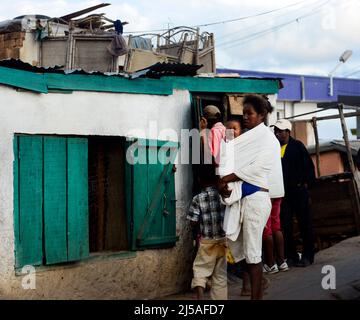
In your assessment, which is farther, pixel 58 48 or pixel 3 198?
pixel 58 48

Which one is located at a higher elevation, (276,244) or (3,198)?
(3,198)

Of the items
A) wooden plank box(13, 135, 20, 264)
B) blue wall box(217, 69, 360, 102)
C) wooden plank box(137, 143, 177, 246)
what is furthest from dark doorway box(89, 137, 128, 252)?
blue wall box(217, 69, 360, 102)

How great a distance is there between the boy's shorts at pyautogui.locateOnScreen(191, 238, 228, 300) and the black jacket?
9.22ft

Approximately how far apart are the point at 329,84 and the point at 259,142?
3022 cm

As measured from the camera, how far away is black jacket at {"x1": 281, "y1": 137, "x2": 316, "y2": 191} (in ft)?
30.4

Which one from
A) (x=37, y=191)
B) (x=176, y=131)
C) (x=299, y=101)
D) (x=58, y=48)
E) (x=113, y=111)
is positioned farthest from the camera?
(x=299, y=101)

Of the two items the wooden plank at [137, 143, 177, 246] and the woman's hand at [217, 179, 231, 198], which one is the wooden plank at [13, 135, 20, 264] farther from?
the woman's hand at [217, 179, 231, 198]

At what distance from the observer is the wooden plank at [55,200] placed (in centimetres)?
724

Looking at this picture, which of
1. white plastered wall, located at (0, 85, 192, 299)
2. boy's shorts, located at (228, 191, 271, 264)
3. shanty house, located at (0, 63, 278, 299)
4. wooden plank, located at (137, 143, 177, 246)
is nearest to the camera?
boy's shorts, located at (228, 191, 271, 264)

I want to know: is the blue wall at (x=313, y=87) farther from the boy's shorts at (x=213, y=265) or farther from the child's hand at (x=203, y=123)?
the boy's shorts at (x=213, y=265)
